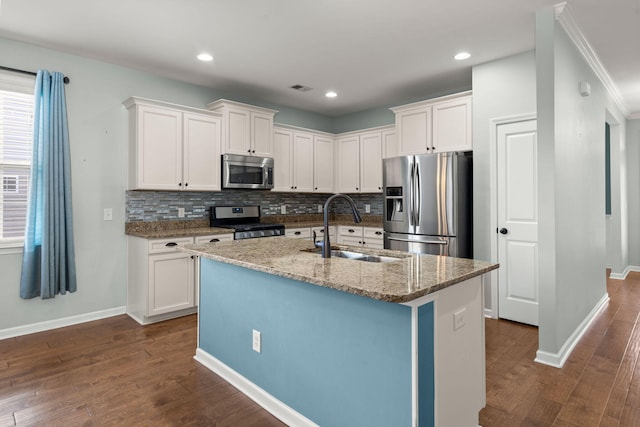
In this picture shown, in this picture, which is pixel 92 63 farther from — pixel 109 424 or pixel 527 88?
pixel 527 88

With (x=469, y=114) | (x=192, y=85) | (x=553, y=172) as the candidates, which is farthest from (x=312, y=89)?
(x=553, y=172)

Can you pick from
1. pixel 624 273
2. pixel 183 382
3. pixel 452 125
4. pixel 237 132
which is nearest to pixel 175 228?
pixel 237 132

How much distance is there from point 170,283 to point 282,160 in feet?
7.37

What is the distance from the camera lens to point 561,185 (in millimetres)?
2754

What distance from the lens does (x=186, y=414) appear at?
2.08 metres

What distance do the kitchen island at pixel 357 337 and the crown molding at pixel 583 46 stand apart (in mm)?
2121

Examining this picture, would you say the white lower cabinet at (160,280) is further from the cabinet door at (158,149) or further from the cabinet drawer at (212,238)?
the cabinet door at (158,149)

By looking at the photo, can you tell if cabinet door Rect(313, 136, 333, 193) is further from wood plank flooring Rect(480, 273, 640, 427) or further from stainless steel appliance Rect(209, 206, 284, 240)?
wood plank flooring Rect(480, 273, 640, 427)

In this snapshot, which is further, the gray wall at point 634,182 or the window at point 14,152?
the gray wall at point 634,182

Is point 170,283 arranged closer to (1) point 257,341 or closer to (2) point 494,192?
(1) point 257,341

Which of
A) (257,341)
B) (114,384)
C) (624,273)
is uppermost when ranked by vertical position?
(257,341)

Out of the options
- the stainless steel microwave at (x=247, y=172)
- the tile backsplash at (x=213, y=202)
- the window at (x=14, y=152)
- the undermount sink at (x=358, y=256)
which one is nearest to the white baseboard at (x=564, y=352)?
the undermount sink at (x=358, y=256)

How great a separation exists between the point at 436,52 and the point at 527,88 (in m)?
0.91

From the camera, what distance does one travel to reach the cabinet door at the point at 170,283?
11.8 ft
